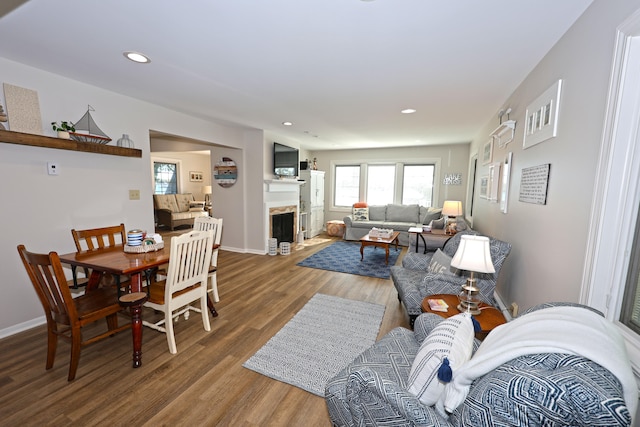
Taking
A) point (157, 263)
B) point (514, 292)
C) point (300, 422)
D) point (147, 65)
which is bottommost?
point (300, 422)

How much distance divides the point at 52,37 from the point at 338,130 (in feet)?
12.2

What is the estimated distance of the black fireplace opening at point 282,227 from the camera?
18.3 feet

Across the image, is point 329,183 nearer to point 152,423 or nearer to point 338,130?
point 338,130

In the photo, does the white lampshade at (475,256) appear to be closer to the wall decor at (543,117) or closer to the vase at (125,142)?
the wall decor at (543,117)

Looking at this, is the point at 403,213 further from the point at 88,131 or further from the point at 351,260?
the point at 88,131

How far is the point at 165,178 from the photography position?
8.48 metres

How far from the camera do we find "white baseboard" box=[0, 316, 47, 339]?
2.36 m

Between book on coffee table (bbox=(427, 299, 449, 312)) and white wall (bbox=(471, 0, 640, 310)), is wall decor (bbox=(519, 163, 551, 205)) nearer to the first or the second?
white wall (bbox=(471, 0, 640, 310))

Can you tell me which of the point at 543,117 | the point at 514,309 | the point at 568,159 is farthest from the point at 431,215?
the point at 568,159

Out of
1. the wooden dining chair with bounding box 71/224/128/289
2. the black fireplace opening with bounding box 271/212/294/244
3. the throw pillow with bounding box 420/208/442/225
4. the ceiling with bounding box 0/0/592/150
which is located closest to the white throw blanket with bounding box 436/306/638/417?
the ceiling with bounding box 0/0/592/150

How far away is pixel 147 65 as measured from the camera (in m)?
2.30

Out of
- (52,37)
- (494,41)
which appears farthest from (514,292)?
(52,37)

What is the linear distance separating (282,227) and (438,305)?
168 inches

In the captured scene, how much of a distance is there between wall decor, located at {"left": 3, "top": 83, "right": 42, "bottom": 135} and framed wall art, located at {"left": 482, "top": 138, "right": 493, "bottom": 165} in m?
5.18
